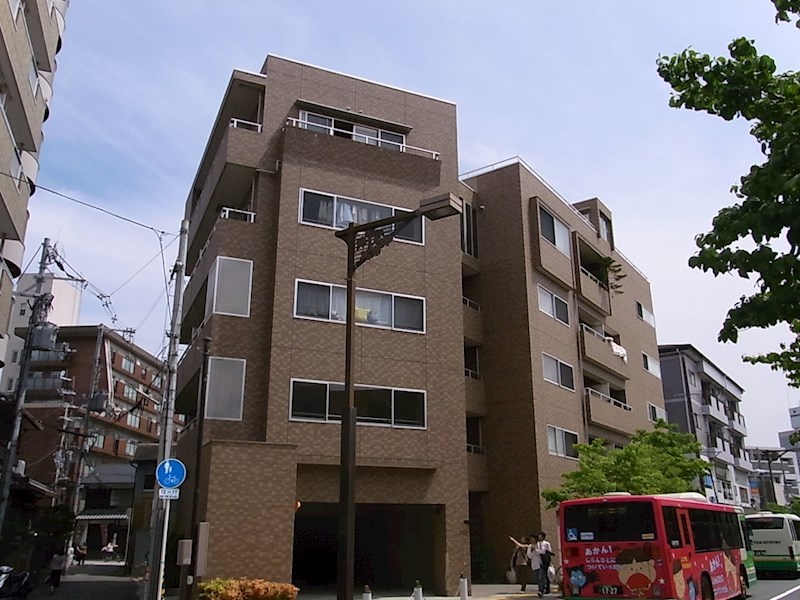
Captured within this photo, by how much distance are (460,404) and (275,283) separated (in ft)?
24.3

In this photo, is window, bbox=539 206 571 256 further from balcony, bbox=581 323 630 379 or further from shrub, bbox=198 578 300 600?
shrub, bbox=198 578 300 600

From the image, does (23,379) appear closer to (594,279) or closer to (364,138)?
(364,138)

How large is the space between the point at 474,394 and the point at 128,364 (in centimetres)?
4927

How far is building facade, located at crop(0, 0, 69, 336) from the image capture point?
1767 cm

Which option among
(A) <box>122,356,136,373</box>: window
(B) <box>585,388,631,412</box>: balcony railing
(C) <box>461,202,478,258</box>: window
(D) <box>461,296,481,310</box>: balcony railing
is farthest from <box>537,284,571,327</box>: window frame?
(A) <box>122,356,136,373</box>: window

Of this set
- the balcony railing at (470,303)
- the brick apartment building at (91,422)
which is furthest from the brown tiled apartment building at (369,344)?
the brick apartment building at (91,422)

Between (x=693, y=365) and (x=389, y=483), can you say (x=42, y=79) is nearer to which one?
(x=389, y=483)

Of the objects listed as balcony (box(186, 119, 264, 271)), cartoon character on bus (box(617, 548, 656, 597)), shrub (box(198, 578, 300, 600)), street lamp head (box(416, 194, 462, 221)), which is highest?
balcony (box(186, 119, 264, 271))

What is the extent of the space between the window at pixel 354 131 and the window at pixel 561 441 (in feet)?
41.3

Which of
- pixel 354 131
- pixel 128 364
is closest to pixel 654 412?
pixel 354 131

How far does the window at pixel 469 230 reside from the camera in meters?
30.4

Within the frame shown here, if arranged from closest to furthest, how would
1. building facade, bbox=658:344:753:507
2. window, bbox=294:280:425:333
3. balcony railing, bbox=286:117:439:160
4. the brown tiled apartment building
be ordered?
the brown tiled apartment building
window, bbox=294:280:425:333
balcony railing, bbox=286:117:439:160
building facade, bbox=658:344:753:507

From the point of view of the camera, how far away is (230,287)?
2225cm

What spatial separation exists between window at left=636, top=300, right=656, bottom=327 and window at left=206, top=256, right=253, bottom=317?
28736 millimetres
